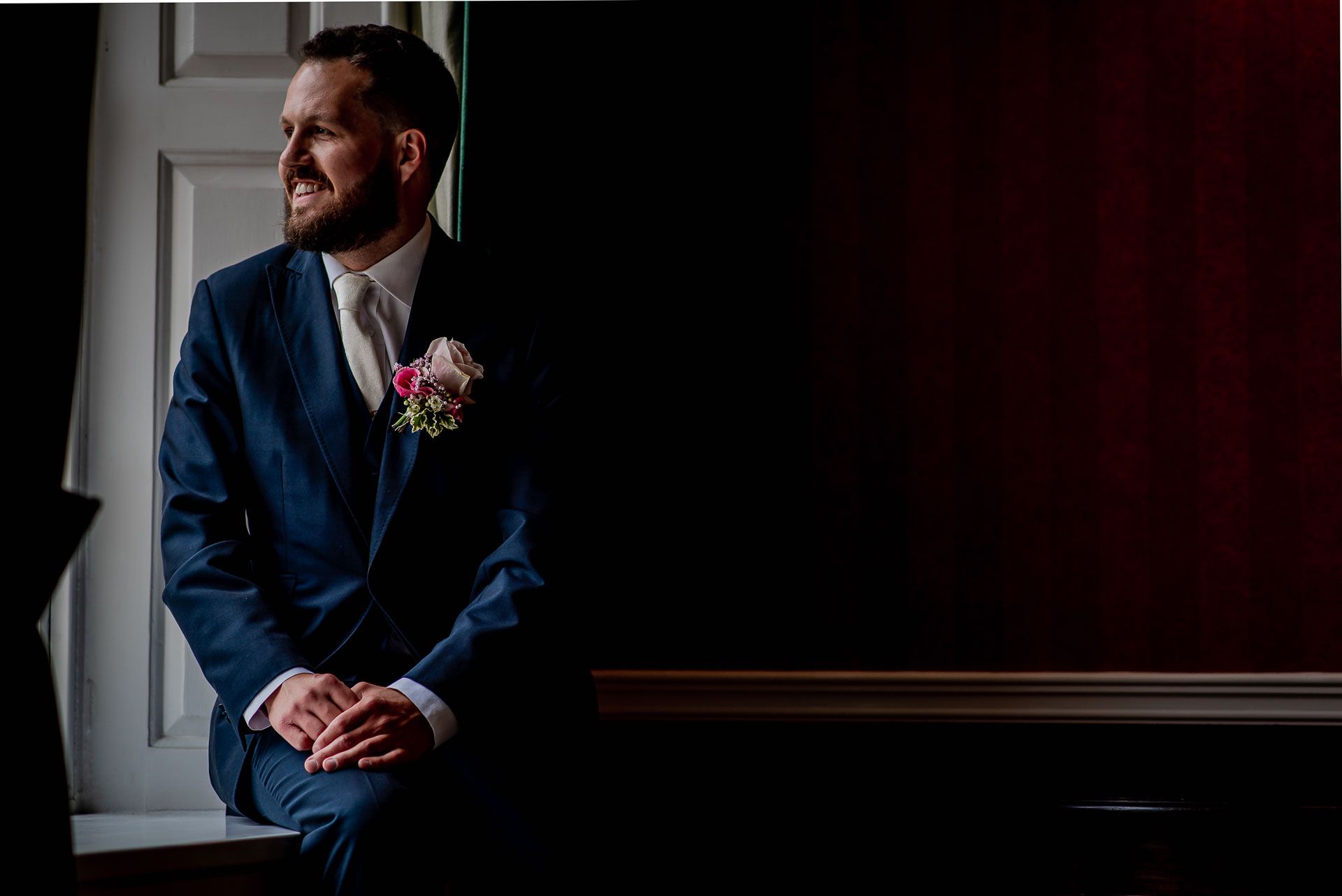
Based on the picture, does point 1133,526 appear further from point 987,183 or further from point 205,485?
point 205,485

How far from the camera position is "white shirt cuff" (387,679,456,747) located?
1.66 m

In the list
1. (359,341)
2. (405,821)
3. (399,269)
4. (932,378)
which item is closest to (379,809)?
(405,821)

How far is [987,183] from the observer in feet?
8.54

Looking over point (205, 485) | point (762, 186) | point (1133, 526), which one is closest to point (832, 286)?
point (762, 186)

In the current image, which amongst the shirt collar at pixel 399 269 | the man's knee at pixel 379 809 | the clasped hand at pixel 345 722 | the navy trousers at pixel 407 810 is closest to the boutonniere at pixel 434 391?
the shirt collar at pixel 399 269

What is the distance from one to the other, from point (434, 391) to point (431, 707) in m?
0.46

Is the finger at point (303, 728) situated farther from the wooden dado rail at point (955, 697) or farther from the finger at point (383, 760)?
the wooden dado rail at point (955, 697)

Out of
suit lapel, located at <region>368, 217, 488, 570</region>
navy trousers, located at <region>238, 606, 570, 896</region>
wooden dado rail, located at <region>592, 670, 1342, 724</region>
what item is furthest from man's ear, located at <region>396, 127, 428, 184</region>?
wooden dado rail, located at <region>592, 670, 1342, 724</region>

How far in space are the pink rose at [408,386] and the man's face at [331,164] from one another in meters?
0.28

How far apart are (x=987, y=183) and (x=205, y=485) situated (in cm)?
176

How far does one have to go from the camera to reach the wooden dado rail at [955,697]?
97.5 inches

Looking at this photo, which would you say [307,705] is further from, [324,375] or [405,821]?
[324,375]

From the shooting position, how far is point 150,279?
2252 millimetres

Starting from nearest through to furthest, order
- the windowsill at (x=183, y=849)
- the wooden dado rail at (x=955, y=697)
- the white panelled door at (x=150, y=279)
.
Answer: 1. the windowsill at (x=183, y=849)
2. the white panelled door at (x=150, y=279)
3. the wooden dado rail at (x=955, y=697)
